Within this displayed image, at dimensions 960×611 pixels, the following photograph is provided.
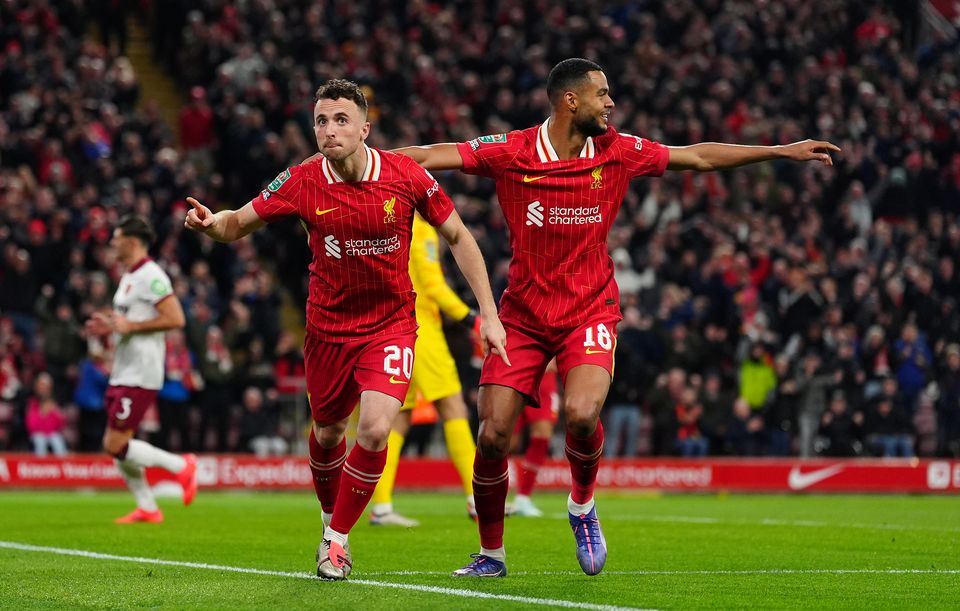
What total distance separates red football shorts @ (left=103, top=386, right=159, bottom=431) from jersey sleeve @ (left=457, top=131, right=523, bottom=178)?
538 cm

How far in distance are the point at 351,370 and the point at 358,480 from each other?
0.72 meters

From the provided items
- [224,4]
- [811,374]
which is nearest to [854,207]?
[811,374]

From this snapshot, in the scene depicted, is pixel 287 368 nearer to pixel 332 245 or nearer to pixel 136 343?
pixel 136 343

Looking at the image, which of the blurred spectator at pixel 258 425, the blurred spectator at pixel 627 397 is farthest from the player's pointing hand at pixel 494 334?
the blurred spectator at pixel 627 397

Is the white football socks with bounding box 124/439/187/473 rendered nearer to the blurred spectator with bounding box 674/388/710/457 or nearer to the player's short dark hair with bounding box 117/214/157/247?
the player's short dark hair with bounding box 117/214/157/247

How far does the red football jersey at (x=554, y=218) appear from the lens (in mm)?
8562

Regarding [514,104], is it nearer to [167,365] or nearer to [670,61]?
[670,61]

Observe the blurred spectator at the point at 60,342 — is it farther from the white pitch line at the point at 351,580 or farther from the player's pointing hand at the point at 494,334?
the player's pointing hand at the point at 494,334

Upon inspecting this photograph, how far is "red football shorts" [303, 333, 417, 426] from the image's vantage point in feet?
27.6

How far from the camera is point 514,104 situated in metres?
26.7

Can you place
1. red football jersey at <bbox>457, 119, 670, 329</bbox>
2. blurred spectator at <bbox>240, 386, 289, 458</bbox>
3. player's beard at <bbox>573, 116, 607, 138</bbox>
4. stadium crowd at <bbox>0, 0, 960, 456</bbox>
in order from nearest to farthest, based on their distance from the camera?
1. red football jersey at <bbox>457, 119, 670, 329</bbox>
2. player's beard at <bbox>573, 116, 607, 138</bbox>
3. stadium crowd at <bbox>0, 0, 960, 456</bbox>
4. blurred spectator at <bbox>240, 386, 289, 458</bbox>

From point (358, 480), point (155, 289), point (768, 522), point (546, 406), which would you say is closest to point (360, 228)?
point (358, 480)

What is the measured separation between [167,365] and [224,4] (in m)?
7.79

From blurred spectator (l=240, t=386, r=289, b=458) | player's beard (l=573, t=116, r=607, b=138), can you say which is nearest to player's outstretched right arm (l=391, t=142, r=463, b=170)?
player's beard (l=573, t=116, r=607, b=138)
